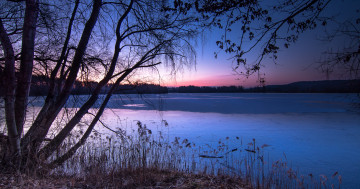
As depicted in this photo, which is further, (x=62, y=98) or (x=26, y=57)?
(x=62, y=98)

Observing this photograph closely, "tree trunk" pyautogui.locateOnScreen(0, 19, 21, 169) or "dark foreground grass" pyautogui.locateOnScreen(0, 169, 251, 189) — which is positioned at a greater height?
"tree trunk" pyautogui.locateOnScreen(0, 19, 21, 169)

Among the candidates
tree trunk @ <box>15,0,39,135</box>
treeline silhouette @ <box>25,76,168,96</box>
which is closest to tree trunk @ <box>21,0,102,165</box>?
treeline silhouette @ <box>25,76,168,96</box>

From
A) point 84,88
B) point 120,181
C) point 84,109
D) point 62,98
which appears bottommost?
point 120,181

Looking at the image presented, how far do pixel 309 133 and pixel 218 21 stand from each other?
1100 centimetres

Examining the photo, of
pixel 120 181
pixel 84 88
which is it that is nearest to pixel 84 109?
pixel 84 88

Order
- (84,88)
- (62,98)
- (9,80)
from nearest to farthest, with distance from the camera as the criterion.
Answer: (9,80) → (62,98) → (84,88)

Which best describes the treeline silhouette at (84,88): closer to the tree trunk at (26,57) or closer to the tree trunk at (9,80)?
the tree trunk at (26,57)

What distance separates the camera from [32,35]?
10.7ft

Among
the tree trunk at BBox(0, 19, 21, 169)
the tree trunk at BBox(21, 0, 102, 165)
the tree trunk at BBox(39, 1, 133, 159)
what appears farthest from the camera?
the tree trunk at BBox(39, 1, 133, 159)

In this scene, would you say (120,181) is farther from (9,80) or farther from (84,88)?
(9,80)

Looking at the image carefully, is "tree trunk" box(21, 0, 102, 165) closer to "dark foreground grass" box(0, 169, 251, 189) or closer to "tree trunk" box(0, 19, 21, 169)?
"dark foreground grass" box(0, 169, 251, 189)

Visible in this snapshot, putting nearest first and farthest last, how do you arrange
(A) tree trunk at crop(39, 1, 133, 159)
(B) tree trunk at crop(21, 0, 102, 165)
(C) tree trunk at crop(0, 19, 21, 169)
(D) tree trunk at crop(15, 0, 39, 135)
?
(C) tree trunk at crop(0, 19, 21, 169) → (D) tree trunk at crop(15, 0, 39, 135) → (B) tree trunk at crop(21, 0, 102, 165) → (A) tree trunk at crop(39, 1, 133, 159)

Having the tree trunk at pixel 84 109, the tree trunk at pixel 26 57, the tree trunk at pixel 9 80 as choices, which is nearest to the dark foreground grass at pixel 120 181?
the tree trunk at pixel 84 109

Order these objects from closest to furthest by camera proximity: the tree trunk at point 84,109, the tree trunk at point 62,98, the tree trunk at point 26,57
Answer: the tree trunk at point 26,57 < the tree trunk at point 62,98 < the tree trunk at point 84,109
